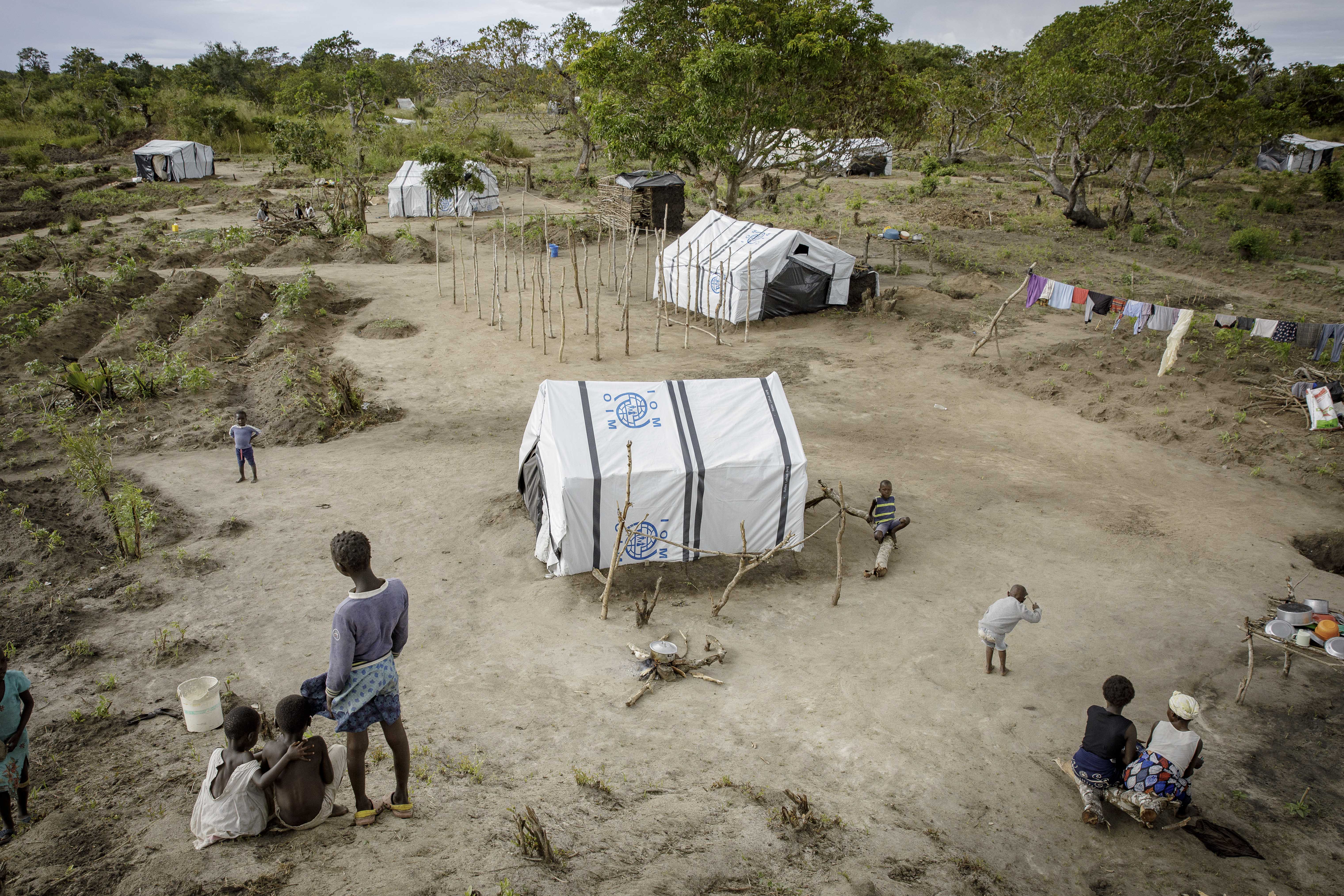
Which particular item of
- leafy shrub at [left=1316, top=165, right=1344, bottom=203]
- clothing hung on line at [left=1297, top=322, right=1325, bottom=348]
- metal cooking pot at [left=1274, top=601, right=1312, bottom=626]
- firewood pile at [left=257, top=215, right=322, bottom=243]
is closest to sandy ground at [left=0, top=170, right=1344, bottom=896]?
metal cooking pot at [left=1274, top=601, right=1312, bottom=626]

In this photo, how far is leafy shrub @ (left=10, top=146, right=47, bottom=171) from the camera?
Result: 31156mm

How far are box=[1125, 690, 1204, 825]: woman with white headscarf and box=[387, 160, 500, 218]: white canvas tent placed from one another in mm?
24823

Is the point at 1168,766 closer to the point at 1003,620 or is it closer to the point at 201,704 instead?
the point at 1003,620

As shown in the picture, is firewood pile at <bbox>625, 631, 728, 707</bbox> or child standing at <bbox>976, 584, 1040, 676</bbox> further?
child standing at <bbox>976, 584, 1040, 676</bbox>

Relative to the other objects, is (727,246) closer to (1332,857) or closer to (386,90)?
(1332,857)

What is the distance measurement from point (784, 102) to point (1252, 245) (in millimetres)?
13079

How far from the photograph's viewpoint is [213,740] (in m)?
4.98

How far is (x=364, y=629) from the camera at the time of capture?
3699 mm

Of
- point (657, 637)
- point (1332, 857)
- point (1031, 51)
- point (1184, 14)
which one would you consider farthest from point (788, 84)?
point (1031, 51)

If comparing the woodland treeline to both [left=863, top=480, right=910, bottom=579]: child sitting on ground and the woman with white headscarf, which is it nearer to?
[left=863, top=480, right=910, bottom=579]: child sitting on ground

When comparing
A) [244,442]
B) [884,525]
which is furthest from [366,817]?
[244,442]

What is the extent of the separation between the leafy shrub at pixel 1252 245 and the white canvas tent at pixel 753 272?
11458 millimetres

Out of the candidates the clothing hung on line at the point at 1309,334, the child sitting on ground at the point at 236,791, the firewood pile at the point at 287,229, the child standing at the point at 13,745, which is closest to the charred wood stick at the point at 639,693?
the child sitting on ground at the point at 236,791

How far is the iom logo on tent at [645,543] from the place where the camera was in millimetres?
7645
